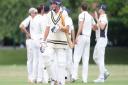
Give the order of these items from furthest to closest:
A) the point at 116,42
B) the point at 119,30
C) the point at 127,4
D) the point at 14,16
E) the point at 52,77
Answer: the point at 116,42 → the point at 119,30 → the point at 14,16 → the point at 127,4 → the point at 52,77

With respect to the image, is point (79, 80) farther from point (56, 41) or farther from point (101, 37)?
point (56, 41)

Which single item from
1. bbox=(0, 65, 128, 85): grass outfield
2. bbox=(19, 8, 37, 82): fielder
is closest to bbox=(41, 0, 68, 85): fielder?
bbox=(0, 65, 128, 85): grass outfield

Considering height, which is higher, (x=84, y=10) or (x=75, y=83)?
(x=84, y=10)

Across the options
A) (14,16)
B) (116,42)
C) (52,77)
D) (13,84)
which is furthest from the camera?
(116,42)

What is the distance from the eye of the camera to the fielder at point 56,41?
1992 centimetres

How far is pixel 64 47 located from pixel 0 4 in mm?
36946

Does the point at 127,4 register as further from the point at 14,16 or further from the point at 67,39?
the point at 67,39

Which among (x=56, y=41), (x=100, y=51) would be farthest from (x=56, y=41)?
(x=100, y=51)

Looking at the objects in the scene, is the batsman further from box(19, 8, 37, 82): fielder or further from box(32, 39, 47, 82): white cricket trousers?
box(19, 8, 37, 82): fielder

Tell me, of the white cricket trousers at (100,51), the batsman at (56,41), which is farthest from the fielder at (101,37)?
the batsman at (56,41)

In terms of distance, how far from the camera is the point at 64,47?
20109 mm

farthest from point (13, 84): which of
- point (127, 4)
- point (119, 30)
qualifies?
point (119, 30)

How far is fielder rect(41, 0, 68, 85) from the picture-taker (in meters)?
19.9

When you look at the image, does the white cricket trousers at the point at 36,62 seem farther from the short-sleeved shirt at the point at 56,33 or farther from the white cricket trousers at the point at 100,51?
the short-sleeved shirt at the point at 56,33
